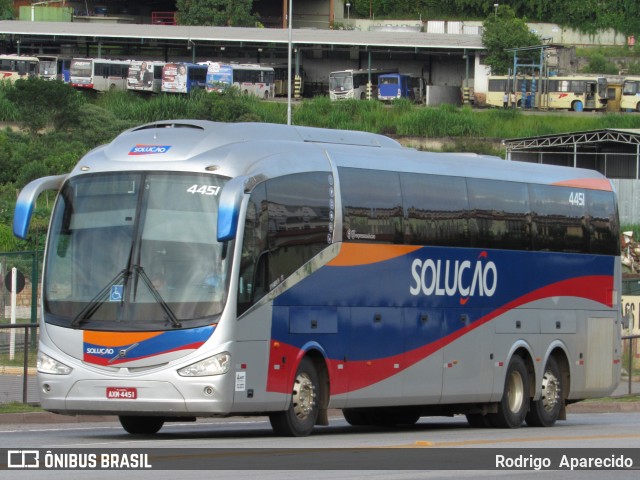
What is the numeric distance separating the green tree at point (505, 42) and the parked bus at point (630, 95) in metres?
6.34

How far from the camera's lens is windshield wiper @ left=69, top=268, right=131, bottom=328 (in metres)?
16.6

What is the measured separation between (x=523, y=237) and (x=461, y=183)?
5.85ft

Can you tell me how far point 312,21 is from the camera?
113188 millimetres

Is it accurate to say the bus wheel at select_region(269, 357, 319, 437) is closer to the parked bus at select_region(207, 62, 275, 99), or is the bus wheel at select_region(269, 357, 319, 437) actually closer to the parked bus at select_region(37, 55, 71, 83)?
the parked bus at select_region(207, 62, 275, 99)

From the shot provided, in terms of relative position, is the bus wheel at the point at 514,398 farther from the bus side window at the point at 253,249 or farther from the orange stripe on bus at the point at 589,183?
the bus side window at the point at 253,249

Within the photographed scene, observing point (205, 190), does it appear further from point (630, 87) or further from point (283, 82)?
point (283, 82)

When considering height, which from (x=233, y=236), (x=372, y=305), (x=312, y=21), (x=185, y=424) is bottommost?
(x=185, y=424)

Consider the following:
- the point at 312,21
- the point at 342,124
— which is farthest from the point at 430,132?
the point at 312,21

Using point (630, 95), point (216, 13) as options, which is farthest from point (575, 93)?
point (216, 13)

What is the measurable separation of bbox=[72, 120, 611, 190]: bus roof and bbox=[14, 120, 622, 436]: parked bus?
0.10ft

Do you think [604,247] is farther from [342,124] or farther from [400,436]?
[342,124]

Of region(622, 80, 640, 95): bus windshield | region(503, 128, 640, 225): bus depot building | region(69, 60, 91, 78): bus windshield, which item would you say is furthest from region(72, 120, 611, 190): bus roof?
region(622, 80, 640, 95): bus windshield

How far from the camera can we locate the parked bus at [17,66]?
3748 inches

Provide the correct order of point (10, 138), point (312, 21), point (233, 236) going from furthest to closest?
point (312, 21) → point (10, 138) → point (233, 236)
